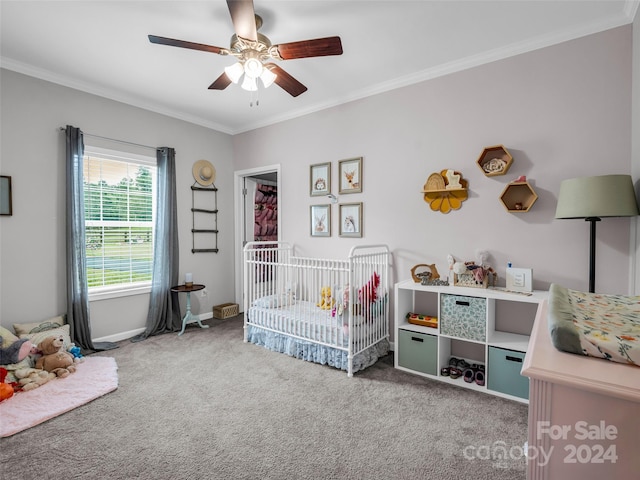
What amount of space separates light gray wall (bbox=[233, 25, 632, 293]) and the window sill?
2127 mm

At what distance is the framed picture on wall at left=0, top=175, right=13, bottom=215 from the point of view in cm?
267

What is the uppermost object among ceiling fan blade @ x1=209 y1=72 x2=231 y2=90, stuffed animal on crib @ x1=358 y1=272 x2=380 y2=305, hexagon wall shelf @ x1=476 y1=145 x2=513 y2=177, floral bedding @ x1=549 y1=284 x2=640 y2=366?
ceiling fan blade @ x1=209 y1=72 x2=231 y2=90

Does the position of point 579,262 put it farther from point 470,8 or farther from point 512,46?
point 470,8

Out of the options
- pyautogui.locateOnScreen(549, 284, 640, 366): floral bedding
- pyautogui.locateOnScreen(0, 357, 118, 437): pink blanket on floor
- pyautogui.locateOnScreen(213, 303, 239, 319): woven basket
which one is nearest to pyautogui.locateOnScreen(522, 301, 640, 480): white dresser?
pyautogui.locateOnScreen(549, 284, 640, 366): floral bedding

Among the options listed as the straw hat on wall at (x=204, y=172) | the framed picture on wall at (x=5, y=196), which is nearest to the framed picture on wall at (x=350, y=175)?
the straw hat on wall at (x=204, y=172)

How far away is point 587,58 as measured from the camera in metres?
2.23

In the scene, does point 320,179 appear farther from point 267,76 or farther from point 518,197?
point 518,197

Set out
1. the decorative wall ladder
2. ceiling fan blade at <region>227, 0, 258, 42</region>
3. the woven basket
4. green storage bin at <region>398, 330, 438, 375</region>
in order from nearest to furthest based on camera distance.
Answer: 1. ceiling fan blade at <region>227, 0, 258, 42</region>
2. green storage bin at <region>398, 330, 438, 375</region>
3. the decorative wall ladder
4. the woven basket

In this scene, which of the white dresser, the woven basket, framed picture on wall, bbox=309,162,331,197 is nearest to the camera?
the white dresser

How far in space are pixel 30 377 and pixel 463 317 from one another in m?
3.24

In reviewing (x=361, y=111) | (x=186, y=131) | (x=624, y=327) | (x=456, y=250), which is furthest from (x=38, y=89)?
(x=624, y=327)

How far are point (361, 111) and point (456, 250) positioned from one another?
166cm

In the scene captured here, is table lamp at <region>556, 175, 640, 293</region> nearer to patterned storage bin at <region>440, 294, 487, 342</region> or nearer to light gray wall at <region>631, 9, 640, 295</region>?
light gray wall at <region>631, 9, 640, 295</region>

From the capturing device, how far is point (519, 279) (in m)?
2.33
